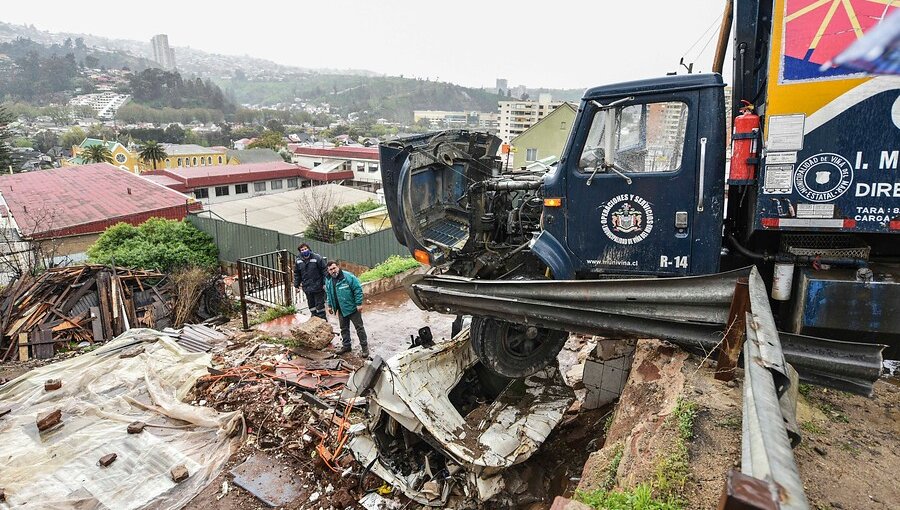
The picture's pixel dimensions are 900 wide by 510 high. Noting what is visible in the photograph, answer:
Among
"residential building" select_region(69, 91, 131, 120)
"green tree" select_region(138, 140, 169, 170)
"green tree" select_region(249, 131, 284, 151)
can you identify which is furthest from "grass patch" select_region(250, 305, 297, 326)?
"residential building" select_region(69, 91, 131, 120)

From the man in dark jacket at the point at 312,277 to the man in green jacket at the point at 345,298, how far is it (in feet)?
2.24

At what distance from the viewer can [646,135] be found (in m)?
4.00

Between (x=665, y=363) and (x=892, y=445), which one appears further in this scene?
(x=665, y=363)

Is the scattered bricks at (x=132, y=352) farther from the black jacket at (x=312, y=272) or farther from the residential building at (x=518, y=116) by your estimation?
the residential building at (x=518, y=116)

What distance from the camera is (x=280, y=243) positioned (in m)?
16.2

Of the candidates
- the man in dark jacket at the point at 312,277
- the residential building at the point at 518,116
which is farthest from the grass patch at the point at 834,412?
the residential building at the point at 518,116

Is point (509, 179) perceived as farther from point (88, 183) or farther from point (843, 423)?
point (88, 183)

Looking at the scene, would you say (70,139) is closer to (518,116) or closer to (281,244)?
(518,116)

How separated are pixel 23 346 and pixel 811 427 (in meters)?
11.9

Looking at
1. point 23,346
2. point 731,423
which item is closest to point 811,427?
point 731,423

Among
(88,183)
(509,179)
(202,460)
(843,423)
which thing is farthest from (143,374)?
(88,183)

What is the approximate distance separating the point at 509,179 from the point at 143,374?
17.8ft

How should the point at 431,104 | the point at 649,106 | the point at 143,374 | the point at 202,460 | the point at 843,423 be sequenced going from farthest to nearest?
the point at 431,104
the point at 143,374
the point at 202,460
the point at 649,106
the point at 843,423

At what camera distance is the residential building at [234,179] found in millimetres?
35312
